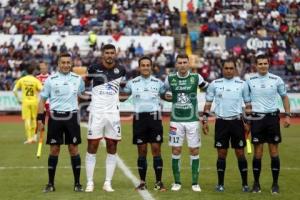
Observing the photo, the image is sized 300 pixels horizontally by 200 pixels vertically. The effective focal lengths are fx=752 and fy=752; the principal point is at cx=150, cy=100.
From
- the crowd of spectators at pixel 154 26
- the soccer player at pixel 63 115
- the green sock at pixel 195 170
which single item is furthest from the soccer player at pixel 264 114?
the crowd of spectators at pixel 154 26

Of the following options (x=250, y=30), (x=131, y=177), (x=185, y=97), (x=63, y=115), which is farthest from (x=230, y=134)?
(x=250, y=30)

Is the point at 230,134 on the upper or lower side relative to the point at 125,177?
upper

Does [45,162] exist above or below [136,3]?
below

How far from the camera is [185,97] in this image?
1176 cm


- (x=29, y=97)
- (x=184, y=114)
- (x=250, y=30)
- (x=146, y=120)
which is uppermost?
(x=250, y=30)

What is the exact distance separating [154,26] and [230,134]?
27.6 meters

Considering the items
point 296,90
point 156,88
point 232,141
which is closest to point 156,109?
point 156,88

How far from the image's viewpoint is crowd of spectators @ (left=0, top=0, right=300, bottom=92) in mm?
34594

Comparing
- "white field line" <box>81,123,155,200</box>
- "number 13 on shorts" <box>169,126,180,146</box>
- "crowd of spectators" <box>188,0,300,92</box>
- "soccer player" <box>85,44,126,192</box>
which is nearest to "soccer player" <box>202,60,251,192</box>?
"number 13 on shorts" <box>169,126,180,146</box>

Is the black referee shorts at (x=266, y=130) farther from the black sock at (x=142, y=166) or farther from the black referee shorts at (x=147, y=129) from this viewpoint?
the black sock at (x=142, y=166)

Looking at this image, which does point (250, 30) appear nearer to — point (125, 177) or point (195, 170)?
point (125, 177)

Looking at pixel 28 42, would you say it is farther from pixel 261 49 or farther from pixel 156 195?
pixel 156 195

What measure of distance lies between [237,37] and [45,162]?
77.3 feet

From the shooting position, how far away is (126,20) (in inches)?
1555
